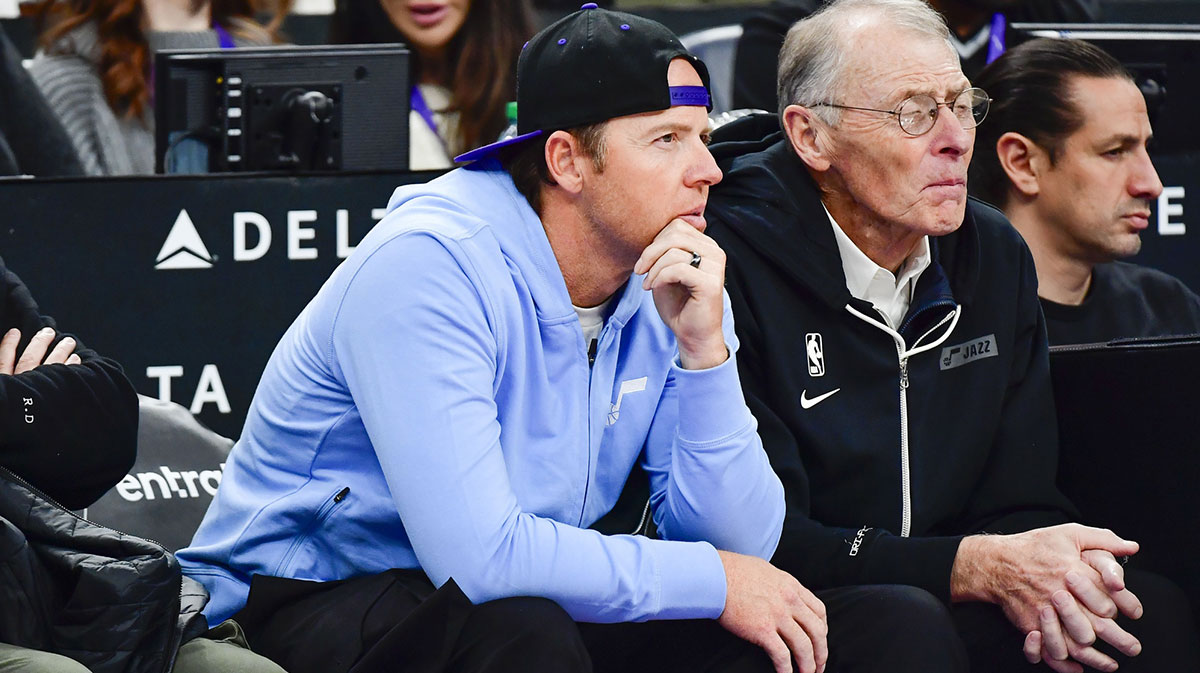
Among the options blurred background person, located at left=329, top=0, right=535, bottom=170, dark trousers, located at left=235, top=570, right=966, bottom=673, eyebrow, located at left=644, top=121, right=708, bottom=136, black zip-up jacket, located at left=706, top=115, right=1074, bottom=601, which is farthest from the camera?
blurred background person, located at left=329, top=0, right=535, bottom=170

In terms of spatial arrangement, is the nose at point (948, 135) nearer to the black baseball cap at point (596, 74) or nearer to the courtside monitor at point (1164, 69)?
the black baseball cap at point (596, 74)

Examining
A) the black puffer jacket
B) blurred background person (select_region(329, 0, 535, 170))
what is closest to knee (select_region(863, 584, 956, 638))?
the black puffer jacket

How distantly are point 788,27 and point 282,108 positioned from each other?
1653 mm

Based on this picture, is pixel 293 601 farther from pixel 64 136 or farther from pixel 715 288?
pixel 64 136

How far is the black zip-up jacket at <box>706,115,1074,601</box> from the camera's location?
8.05ft

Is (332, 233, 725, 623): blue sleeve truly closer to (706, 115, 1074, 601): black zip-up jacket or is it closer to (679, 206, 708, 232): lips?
(679, 206, 708, 232): lips

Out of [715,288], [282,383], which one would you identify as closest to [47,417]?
[282,383]

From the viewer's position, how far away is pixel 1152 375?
2.54 metres

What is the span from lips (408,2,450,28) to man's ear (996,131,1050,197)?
1.71 m

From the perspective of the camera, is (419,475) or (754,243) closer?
(419,475)

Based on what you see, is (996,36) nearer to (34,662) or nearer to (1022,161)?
(1022,161)

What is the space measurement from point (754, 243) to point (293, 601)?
3.06ft

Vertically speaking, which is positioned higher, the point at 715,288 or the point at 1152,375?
the point at 715,288

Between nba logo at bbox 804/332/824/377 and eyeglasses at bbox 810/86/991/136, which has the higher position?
eyeglasses at bbox 810/86/991/136
